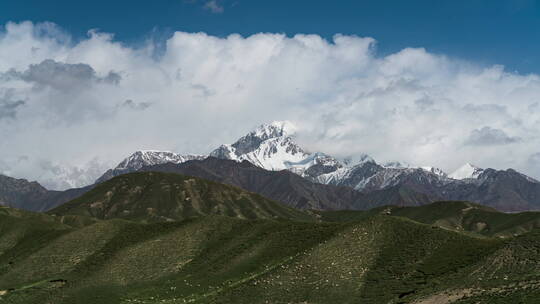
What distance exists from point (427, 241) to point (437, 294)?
1337 inches

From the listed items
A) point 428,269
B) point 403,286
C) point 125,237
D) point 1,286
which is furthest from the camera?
point 125,237

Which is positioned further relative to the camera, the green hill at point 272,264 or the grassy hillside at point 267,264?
the grassy hillside at point 267,264

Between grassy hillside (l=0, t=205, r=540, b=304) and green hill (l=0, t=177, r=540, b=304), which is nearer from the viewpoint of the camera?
green hill (l=0, t=177, r=540, b=304)

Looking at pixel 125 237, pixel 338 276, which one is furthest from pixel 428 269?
pixel 125 237

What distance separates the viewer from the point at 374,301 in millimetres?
92125

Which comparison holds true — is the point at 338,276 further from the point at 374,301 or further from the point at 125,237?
the point at 125,237

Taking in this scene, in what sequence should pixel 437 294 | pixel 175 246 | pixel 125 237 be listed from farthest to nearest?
pixel 125 237
pixel 175 246
pixel 437 294

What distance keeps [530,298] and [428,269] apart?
30933 mm

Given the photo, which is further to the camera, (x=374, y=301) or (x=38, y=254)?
(x=38, y=254)

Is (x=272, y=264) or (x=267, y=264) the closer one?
(x=272, y=264)

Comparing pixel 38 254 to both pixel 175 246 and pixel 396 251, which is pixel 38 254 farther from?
pixel 396 251

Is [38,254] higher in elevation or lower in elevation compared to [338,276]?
higher

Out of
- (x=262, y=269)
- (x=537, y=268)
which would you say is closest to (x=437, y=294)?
(x=537, y=268)

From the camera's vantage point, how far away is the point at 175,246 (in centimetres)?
15050
